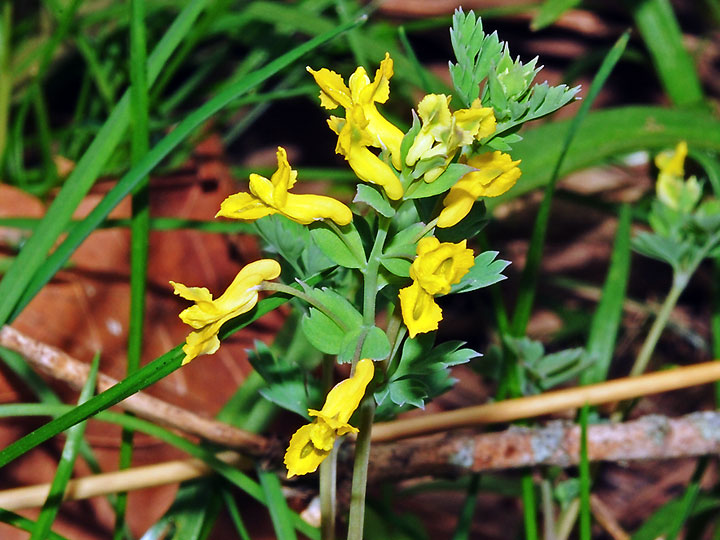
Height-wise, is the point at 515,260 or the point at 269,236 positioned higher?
the point at 515,260

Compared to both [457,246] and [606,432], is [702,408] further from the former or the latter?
[457,246]

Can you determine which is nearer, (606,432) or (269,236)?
(269,236)

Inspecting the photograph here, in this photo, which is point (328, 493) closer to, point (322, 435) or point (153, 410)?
point (322, 435)

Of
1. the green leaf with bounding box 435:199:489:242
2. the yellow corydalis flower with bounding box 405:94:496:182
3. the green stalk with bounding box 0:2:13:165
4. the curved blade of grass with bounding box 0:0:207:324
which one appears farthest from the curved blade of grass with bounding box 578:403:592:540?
the green stalk with bounding box 0:2:13:165

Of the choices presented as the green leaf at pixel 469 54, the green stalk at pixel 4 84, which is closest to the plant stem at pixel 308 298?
the green leaf at pixel 469 54

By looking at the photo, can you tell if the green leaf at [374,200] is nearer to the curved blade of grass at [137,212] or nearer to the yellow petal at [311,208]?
the yellow petal at [311,208]

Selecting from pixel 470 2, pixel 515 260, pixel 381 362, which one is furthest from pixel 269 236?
pixel 470 2
